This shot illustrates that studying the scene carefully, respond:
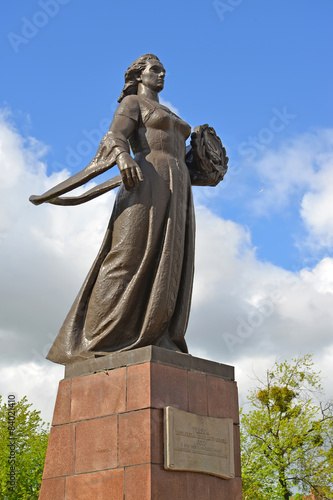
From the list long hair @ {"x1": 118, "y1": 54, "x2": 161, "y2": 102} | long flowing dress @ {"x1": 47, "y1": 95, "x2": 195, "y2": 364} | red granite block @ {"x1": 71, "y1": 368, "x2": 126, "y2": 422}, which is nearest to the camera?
red granite block @ {"x1": 71, "y1": 368, "x2": 126, "y2": 422}

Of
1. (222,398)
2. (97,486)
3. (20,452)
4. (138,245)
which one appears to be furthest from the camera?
(20,452)

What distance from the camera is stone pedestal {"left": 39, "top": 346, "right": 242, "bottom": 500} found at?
6328 mm

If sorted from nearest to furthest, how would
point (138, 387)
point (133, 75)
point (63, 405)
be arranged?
point (138, 387)
point (63, 405)
point (133, 75)

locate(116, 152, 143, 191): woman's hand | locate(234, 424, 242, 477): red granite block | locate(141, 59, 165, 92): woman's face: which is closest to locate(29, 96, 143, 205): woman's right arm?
locate(116, 152, 143, 191): woman's hand

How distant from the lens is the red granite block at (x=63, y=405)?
23.4 feet

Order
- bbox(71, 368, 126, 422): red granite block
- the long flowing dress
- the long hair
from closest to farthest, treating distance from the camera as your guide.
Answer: bbox(71, 368, 126, 422): red granite block → the long flowing dress → the long hair

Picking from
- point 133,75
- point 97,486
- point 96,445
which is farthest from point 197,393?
point 133,75

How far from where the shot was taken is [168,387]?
677cm

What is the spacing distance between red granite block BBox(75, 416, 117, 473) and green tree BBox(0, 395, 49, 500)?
16.1 meters

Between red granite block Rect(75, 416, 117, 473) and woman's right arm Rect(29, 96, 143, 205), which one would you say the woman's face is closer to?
woman's right arm Rect(29, 96, 143, 205)

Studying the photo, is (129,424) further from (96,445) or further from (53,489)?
(53,489)

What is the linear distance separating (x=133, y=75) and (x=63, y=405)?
423cm

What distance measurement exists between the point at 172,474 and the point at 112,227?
2.87 m

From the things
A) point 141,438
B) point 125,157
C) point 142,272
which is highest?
point 125,157
